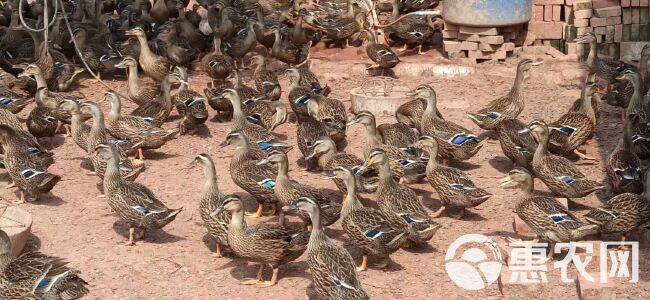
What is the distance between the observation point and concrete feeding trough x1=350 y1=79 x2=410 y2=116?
14.3 m

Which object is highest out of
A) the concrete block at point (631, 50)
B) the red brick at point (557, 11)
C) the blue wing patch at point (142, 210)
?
the blue wing patch at point (142, 210)

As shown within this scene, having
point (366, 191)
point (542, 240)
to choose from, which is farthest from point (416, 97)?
point (542, 240)

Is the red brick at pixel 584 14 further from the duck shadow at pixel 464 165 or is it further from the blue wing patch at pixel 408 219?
the blue wing patch at pixel 408 219

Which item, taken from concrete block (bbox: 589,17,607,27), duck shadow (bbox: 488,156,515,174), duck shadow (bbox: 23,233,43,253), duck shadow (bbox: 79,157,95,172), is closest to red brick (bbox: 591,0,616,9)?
concrete block (bbox: 589,17,607,27)

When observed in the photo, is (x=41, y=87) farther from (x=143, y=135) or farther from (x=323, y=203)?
(x=323, y=203)

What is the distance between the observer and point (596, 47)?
15711 millimetres

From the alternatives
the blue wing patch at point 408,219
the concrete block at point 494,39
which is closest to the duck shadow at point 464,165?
the blue wing patch at point 408,219

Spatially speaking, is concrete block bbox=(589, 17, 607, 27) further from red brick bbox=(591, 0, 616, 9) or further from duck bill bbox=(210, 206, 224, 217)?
duck bill bbox=(210, 206, 224, 217)

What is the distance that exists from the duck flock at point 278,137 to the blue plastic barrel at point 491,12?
2.97 ft

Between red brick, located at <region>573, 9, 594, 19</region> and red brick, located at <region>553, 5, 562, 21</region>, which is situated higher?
red brick, located at <region>573, 9, 594, 19</region>

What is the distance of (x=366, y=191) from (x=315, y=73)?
5230 millimetres

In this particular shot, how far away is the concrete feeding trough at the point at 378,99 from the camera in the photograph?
1433cm

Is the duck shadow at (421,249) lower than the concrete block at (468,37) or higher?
higher

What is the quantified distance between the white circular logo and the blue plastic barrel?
603cm
